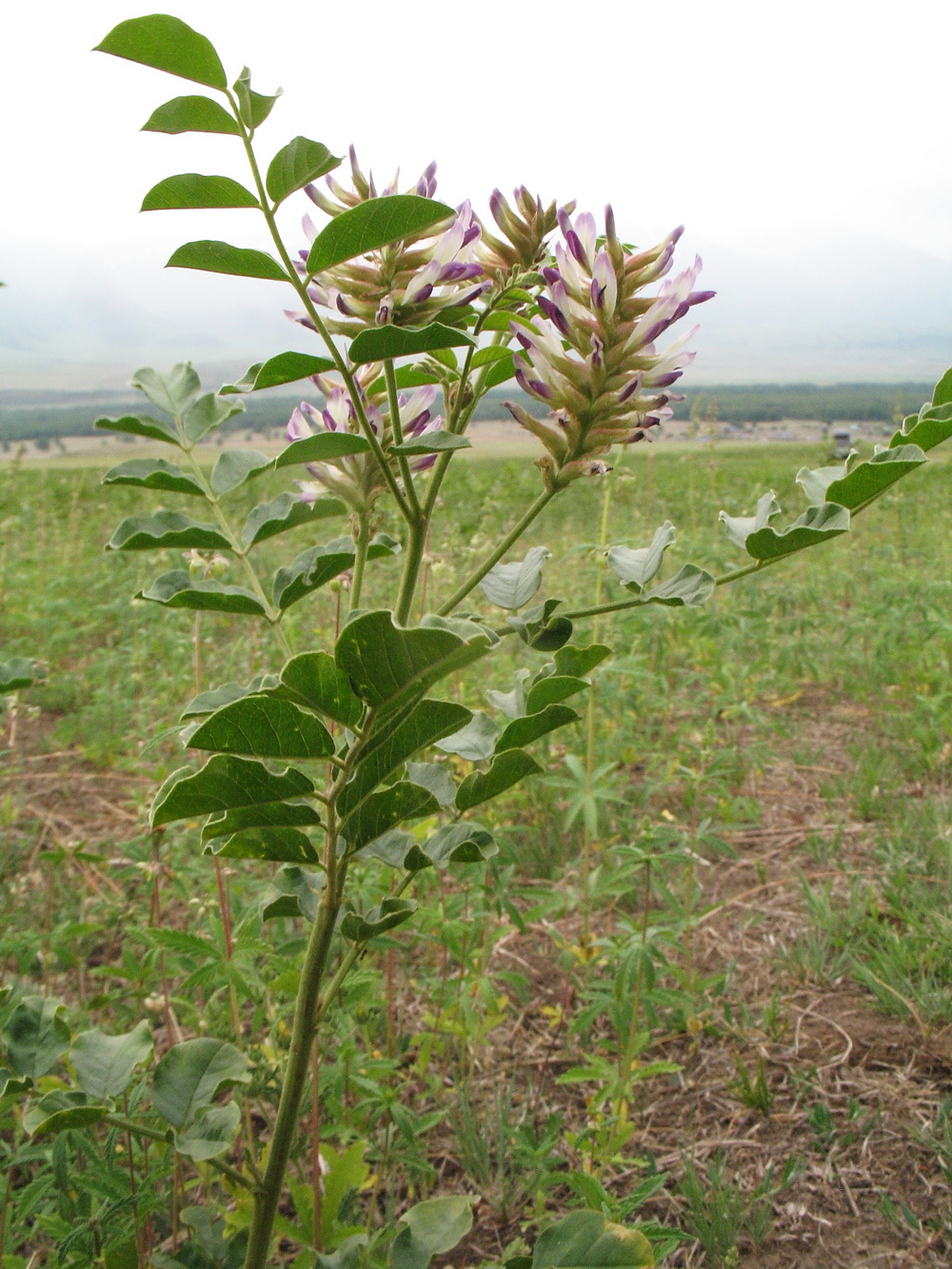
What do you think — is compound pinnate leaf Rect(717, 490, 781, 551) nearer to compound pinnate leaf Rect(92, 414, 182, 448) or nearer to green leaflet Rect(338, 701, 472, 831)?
green leaflet Rect(338, 701, 472, 831)

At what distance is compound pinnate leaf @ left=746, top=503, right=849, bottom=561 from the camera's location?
2.62 feet

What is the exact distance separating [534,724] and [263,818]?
0.86 ft

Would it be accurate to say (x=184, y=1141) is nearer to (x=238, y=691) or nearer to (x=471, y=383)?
(x=238, y=691)

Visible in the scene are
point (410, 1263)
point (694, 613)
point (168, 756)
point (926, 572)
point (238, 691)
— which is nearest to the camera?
point (238, 691)

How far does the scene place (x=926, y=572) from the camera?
16.6ft

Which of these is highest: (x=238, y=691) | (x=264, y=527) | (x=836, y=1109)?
(x=264, y=527)

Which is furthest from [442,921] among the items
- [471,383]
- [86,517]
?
[86,517]

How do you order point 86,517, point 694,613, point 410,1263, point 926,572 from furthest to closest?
1. point 86,517
2. point 926,572
3. point 694,613
4. point 410,1263

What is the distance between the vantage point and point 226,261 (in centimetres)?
74

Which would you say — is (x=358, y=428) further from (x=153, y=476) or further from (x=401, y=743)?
(x=401, y=743)

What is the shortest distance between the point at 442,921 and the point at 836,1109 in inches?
34.5

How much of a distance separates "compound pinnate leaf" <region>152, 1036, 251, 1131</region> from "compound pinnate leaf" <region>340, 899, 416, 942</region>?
25cm

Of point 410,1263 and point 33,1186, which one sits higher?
point 410,1263

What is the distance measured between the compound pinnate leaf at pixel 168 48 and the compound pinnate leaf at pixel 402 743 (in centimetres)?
56
